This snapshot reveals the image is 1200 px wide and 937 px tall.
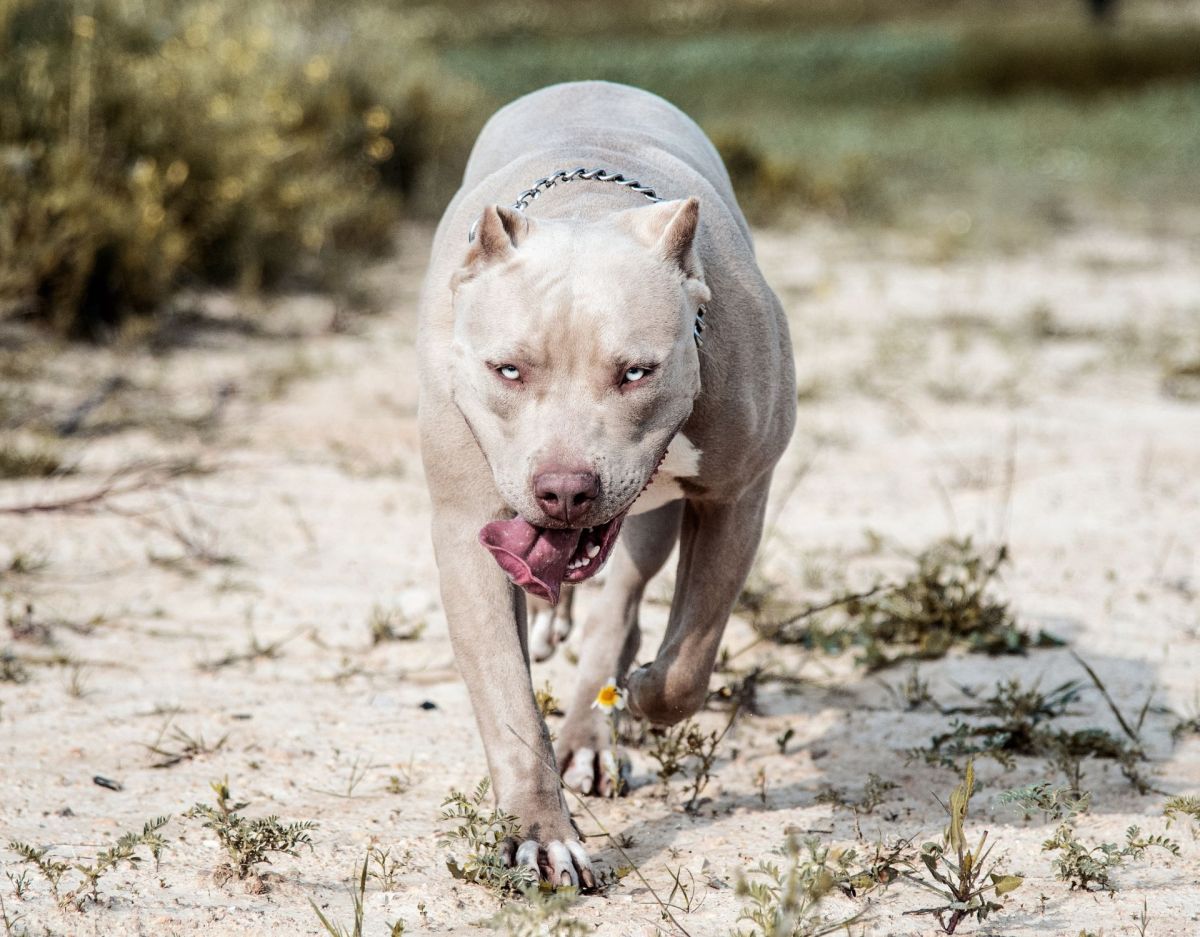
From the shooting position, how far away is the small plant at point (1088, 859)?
272cm

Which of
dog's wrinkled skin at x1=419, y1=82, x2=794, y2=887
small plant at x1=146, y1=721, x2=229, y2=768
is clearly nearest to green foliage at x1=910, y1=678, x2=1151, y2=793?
dog's wrinkled skin at x1=419, y1=82, x2=794, y2=887

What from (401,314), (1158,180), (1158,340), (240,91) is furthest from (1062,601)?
(1158,180)

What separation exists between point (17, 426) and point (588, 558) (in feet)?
11.6

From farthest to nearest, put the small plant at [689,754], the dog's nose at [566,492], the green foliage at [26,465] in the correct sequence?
the green foliage at [26,465], the small plant at [689,754], the dog's nose at [566,492]

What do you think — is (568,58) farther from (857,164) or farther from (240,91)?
(240,91)

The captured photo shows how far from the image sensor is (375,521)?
5.11m

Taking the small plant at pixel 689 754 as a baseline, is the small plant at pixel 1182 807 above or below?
above

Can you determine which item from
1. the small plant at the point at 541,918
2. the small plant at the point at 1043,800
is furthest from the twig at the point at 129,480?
the small plant at the point at 1043,800

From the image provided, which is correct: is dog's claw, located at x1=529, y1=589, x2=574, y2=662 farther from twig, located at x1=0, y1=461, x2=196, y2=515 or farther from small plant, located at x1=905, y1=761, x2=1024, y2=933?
small plant, located at x1=905, y1=761, x2=1024, y2=933

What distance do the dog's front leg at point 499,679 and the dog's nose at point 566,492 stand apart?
377mm

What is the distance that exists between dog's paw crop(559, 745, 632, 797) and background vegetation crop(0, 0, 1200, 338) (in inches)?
155

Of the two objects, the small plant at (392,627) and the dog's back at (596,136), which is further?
the small plant at (392,627)

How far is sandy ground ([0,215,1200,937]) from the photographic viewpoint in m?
2.84

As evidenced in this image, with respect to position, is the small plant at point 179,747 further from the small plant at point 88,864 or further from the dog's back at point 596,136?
the dog's back at point 596,136
